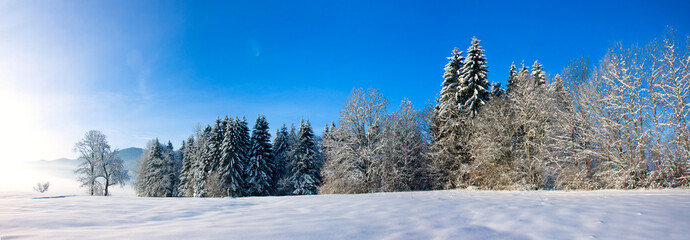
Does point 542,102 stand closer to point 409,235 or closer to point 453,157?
point 453,157

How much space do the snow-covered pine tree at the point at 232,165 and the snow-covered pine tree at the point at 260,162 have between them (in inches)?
42.7

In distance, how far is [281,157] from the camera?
127ft

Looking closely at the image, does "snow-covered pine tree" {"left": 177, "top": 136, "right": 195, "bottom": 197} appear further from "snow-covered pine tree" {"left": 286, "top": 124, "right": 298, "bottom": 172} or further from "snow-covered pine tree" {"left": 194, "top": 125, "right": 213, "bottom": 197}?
"snow-covered pine tree" {"left": 286, "top": 124, "right": 298, "bottom": 172}

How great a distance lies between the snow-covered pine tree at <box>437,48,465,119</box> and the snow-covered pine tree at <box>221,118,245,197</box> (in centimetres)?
2282

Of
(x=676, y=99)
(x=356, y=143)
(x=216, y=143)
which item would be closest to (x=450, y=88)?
(x=356, y=143)

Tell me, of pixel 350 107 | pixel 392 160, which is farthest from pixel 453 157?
pixel 350 107

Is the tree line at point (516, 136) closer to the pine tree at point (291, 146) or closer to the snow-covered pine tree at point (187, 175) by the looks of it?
the pine tree at point (291, 146)

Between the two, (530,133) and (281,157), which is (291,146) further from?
(530,133)

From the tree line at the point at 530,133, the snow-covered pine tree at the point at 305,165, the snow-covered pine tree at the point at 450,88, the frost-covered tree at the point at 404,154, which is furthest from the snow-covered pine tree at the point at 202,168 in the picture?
the snow-covered pine tree at the point at 450,88

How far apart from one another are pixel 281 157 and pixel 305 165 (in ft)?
19.7

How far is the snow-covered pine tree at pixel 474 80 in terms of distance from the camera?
21656mm

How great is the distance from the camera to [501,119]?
18.8 metres

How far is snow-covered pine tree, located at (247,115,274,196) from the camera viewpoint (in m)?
32.9

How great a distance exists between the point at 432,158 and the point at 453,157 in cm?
161
